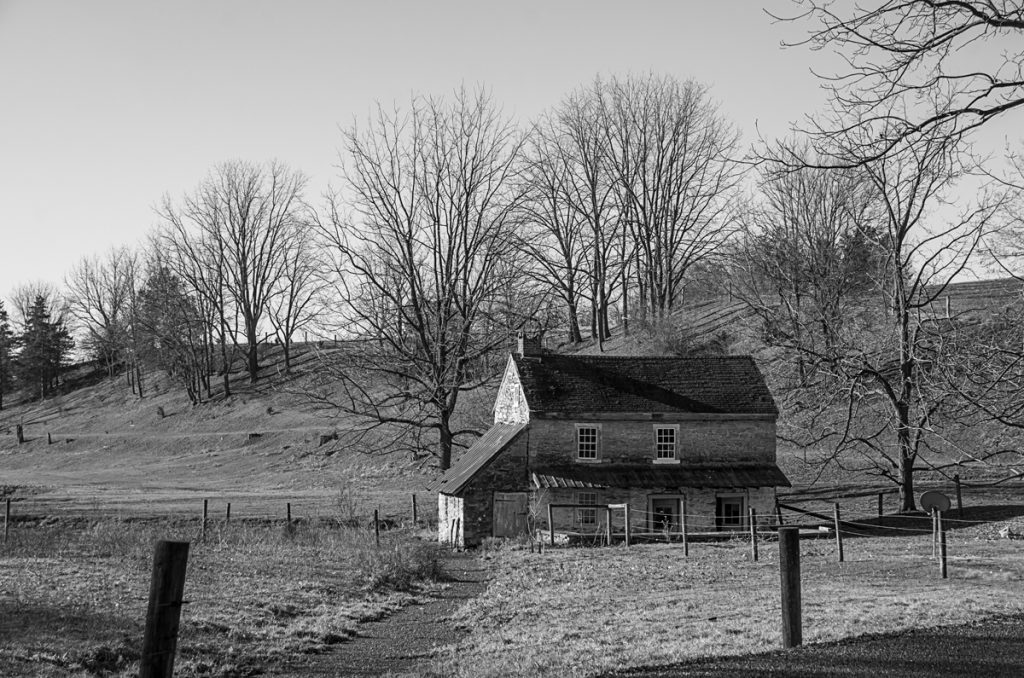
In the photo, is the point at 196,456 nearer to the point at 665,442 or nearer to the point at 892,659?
the point at 665,442

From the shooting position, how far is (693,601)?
1792 centimetres

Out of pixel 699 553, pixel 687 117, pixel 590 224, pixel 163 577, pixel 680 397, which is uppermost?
pixel 687 117

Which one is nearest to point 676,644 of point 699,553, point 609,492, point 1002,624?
point 1002,624

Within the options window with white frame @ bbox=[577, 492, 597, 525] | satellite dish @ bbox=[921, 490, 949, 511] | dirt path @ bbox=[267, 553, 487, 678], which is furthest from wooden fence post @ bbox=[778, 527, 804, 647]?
window with white frame @ bbox=[577, 492, 597, 525]

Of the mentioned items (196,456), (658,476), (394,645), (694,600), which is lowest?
(394,645)

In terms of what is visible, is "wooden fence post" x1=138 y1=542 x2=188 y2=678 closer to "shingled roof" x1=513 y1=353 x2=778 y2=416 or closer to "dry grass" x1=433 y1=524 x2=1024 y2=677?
"dry grass" x1=433 y1=524 x2=1024 y2=677

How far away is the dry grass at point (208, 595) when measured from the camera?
45.1 feet

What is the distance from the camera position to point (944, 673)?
945 centimetres

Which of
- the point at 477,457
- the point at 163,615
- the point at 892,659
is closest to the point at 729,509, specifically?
the point at 477,457

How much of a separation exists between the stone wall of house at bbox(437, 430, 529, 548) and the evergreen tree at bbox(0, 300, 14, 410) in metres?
80.1

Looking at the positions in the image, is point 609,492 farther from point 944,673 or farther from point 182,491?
point 944,673

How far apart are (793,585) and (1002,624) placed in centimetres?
324

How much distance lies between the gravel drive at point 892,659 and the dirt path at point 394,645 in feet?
16.4

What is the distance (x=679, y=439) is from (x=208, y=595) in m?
23.7
